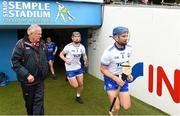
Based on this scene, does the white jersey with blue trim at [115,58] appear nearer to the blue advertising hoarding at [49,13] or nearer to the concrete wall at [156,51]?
the concrete wall at [156,51]

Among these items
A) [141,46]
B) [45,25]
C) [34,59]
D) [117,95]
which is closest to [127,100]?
[117,95]

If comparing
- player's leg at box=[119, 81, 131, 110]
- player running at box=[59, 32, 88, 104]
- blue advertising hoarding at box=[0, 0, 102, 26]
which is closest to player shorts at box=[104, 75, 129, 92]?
player's leg at box=[119, 81, 131, 110]

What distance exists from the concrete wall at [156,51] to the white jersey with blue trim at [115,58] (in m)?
1.94

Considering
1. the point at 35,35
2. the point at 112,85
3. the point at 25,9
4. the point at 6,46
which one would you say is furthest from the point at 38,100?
the point at 6,46

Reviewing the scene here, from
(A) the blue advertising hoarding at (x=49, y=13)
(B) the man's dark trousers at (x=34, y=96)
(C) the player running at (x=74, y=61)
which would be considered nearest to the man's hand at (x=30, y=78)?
(B) the man's dark trousers at (x=34, y=96)

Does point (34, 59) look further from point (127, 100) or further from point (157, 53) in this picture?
point (157, 53)

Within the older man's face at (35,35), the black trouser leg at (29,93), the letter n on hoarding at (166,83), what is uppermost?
the older man's face at (35,35)

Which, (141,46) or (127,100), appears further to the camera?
(141,46)

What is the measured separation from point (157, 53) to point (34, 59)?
3.54m

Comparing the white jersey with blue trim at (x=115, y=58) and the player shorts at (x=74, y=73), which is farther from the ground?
the white jersey with blue trim at (x=115, y=58)

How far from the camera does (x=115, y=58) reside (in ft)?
17.6

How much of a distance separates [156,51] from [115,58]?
8.43 ft

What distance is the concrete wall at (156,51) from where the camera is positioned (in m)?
7.02

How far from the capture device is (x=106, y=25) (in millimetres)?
10344
